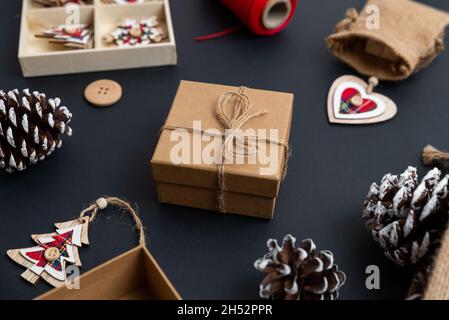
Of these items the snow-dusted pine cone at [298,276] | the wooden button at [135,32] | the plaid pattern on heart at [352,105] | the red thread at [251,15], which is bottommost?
the snow-dusted pine cone at [298,276]

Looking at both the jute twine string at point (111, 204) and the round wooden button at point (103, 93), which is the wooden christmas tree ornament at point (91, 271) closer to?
the jute twine string at point (111, 204)

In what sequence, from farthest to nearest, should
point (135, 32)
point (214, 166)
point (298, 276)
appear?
point (135, 32) < point (214, 166) < point (298, 276)

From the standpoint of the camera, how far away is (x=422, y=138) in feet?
4.06

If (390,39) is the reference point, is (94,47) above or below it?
below

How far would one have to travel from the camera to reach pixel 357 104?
128cm

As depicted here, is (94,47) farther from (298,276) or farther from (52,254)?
(298,276)

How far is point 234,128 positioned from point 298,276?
0.30 m

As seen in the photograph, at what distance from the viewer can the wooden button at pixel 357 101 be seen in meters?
1.28

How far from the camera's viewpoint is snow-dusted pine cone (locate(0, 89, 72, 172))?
1031 mm

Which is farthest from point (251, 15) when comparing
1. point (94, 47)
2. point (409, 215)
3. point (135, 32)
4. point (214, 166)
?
point (409, 215)

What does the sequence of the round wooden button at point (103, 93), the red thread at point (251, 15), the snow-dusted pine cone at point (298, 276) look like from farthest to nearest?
the red thread at point (251, 15) → the round wooden button at point (103, 93) → the snow-dusted pine cone at point (298, 276)

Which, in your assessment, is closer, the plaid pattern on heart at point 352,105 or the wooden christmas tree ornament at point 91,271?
the wooden christmas tree ornament at point 91,271

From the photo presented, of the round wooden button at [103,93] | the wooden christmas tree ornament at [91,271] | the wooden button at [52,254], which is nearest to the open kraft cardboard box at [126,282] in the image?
the wooden christmas tree ornament at [91,271]

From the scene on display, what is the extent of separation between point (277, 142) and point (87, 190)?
1.30ft
